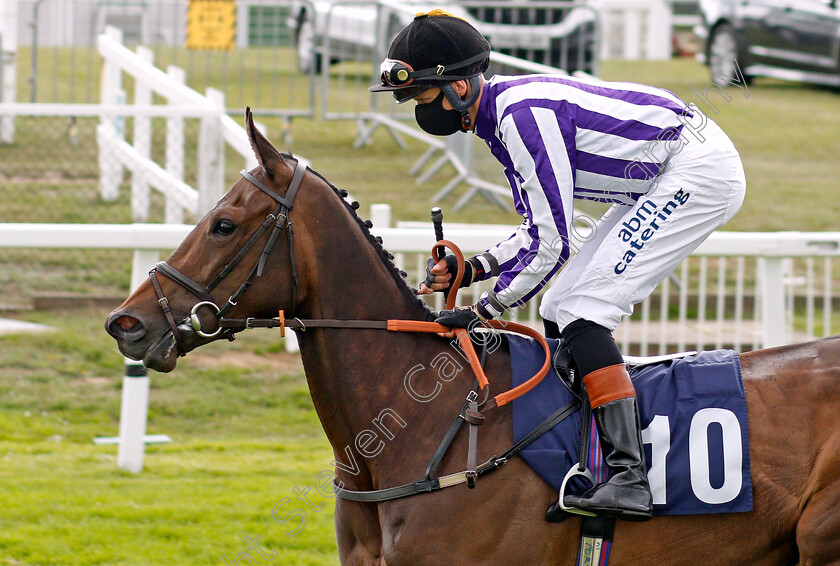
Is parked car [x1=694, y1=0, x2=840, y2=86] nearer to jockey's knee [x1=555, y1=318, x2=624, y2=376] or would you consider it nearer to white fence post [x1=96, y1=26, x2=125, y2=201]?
white fence post [x1=96, y1=26, x2=125, y2=201]

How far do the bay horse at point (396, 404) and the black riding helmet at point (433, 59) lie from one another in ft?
1.32

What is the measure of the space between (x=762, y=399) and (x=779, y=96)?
45.4 ft

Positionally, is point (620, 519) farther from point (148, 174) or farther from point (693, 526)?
point (148, 174)

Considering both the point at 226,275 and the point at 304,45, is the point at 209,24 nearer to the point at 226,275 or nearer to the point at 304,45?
the point at 304,45

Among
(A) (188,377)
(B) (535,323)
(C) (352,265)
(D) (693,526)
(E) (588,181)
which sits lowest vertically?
(A) (188,377)

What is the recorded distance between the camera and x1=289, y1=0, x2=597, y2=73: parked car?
1147 centimetres

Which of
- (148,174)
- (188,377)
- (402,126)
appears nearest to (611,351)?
(188,377)

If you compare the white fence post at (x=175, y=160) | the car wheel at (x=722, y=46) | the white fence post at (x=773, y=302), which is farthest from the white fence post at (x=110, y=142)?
the car wheel at (x=722, y=46)

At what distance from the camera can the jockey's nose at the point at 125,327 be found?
3.12 meters

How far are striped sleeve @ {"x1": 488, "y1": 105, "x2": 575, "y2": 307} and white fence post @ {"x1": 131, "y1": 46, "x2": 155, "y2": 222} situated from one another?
5464 mm

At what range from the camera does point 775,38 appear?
48.8ft

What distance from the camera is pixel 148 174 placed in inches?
314

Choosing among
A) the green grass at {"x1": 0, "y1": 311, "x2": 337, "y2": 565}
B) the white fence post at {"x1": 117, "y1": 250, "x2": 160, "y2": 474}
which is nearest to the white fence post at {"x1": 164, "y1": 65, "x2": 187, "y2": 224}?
the green grass at {"x1": 0, "y1": 311, "x2": 337, "y2": 565}

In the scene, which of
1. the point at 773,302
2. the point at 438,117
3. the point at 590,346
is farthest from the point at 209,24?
the point at 590,346
